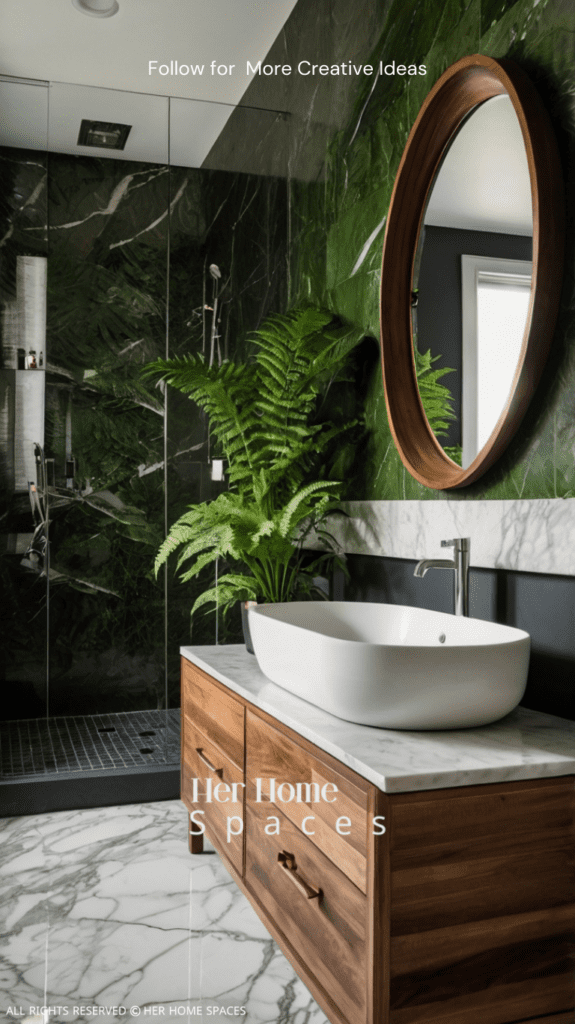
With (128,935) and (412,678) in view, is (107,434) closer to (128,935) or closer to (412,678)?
(128,935)

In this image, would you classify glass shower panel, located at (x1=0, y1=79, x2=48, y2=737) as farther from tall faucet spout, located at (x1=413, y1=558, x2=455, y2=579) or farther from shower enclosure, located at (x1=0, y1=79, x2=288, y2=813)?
tall faucet spout, located at (x1=413, y1=558, x2=455, y2=579)

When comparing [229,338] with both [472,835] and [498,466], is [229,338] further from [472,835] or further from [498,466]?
[472,835]

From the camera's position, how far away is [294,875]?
129 cm

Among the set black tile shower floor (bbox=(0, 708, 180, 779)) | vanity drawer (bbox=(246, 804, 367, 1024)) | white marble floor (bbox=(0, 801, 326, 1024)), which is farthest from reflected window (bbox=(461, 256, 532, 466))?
black tile shower floor (bbox=(0, 708, 180, 779))

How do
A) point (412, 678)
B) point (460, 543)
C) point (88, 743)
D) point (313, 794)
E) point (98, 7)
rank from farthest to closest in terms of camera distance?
point (88, 743), point (98, 7), point (460, 543), point (313, 794), point (412, 678)

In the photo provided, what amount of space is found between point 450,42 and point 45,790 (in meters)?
2.30

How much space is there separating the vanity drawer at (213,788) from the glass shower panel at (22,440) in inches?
46.5

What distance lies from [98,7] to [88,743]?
2.52m

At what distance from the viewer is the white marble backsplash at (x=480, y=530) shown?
4.36ft

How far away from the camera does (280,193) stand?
2.81 metres

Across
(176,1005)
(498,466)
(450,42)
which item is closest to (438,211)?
(450,42)

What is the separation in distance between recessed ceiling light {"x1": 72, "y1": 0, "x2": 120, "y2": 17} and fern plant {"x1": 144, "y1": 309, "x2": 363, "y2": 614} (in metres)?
1.31

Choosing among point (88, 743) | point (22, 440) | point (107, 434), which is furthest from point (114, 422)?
point (88, 743)

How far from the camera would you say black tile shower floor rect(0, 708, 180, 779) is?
2.63 metres
